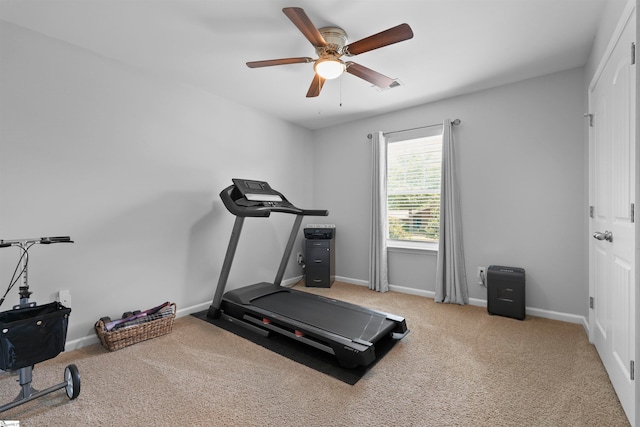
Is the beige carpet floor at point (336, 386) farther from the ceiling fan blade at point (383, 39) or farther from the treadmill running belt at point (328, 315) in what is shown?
the ceiling fan blade at point (383, 39)

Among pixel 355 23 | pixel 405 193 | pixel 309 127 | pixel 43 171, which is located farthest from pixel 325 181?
pixel 43 171

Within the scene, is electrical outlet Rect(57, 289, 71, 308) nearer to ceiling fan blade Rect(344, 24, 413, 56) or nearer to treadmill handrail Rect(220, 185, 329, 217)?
treadmill handrail Rect(220, 185, 329, 217)

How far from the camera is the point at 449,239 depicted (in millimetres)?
3480

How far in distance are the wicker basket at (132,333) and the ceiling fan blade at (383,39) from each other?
2.78m

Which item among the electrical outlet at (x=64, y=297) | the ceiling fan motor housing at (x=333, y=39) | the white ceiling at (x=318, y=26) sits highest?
the white ceiling at (x=318, y=26)

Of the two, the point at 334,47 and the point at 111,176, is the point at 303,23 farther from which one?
the point at 111,176

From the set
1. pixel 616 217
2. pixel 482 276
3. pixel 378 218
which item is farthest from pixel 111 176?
pixel 482 276

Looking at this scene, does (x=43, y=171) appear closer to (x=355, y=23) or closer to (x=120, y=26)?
(x=120, y=26)

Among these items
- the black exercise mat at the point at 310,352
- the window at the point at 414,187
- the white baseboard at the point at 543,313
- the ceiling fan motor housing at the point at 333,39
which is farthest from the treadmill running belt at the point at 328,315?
the ceiling fan motor housing at the point at 333,39

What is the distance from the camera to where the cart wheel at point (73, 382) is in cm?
171

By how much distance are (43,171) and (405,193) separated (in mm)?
3863

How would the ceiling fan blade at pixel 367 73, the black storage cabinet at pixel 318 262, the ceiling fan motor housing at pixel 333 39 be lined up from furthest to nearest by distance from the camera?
the black storage cabinet at pixel 318 262, the ceiling fan blade at pixel 367 73, the ceiling fan motor housing at pixel 333 39

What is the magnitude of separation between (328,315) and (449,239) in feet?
5.98

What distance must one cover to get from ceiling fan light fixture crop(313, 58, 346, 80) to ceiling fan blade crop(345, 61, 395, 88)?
0.25 feet
